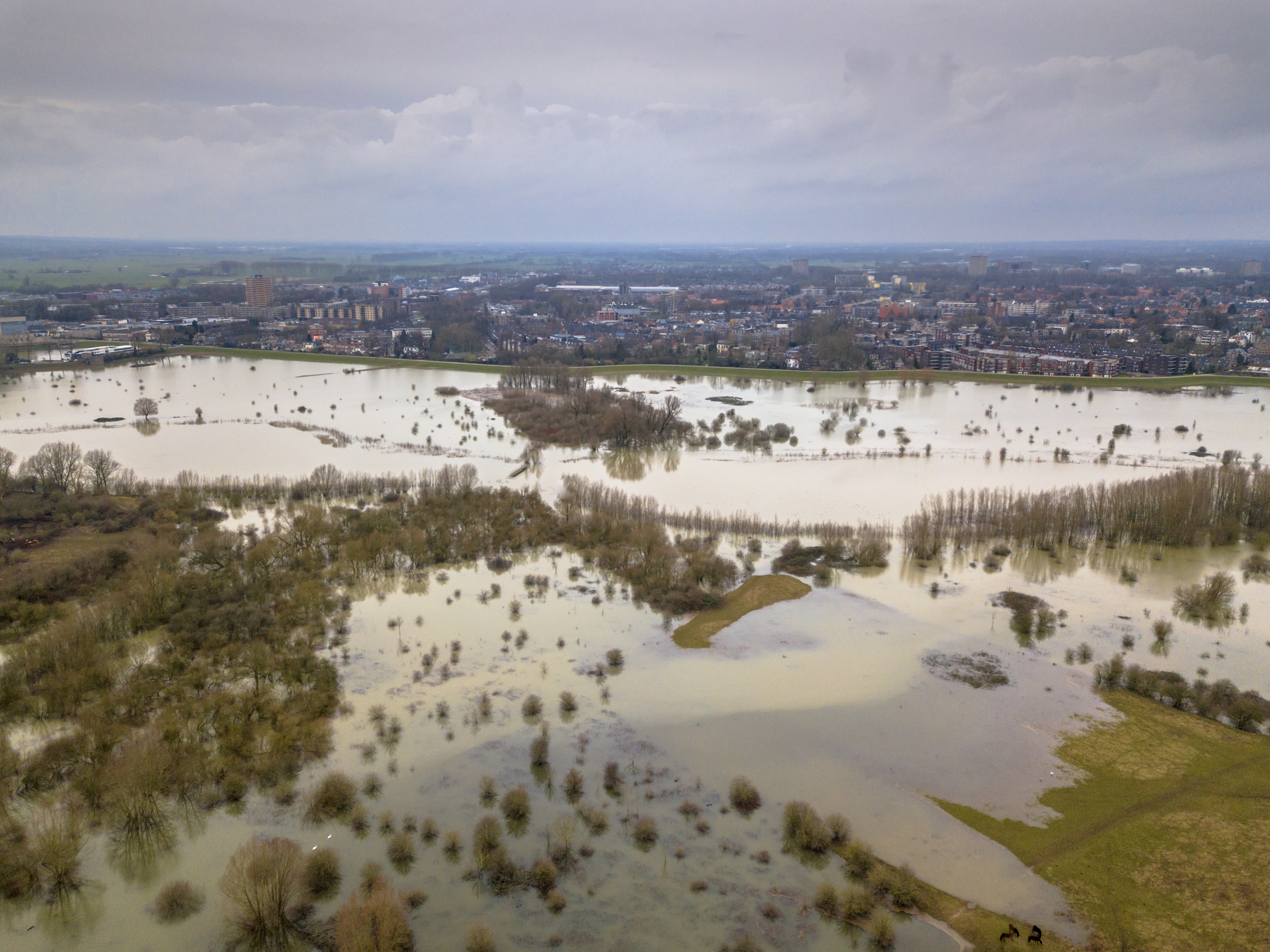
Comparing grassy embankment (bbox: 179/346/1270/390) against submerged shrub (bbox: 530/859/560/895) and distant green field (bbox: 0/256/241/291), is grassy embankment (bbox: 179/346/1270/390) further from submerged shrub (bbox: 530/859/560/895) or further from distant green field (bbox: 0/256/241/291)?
distant green field (bbox: 0/256/241/291)

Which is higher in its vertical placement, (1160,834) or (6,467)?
(6,467)

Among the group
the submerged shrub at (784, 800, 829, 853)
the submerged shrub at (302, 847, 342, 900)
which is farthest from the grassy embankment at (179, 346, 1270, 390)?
the submerged shrub at (302, 847, 342, 900)

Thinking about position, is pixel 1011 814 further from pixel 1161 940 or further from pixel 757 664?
pixel 757 664

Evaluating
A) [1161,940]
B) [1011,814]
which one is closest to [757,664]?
[1011,814]

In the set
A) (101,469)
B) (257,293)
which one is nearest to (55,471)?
(101,469)

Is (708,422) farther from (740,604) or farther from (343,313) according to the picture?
(343,313)

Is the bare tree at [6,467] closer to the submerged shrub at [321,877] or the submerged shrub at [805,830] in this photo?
the submerged shrub at [321,877]
